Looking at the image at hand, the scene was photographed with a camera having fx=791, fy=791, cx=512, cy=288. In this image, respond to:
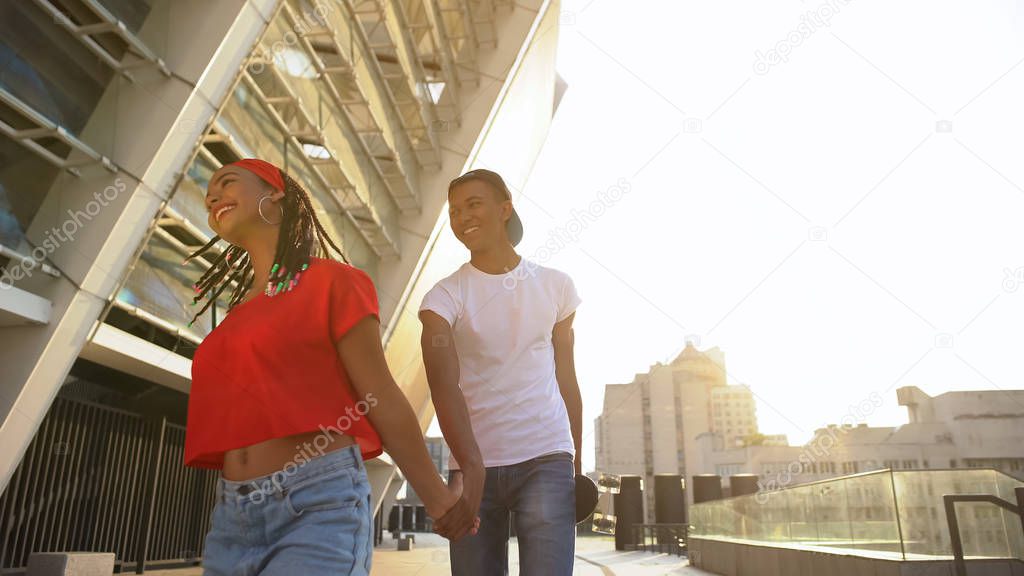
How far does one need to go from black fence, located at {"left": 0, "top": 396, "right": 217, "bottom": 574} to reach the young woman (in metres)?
8.91

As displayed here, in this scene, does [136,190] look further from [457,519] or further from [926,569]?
[926,569]

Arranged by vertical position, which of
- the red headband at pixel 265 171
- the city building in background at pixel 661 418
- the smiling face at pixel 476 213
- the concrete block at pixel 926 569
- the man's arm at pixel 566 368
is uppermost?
the city building in background at pixel 661 418

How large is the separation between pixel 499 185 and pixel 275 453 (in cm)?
136

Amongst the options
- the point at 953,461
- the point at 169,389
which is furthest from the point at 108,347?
the point at 953,461

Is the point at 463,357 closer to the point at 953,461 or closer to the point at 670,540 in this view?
the point at 670,540

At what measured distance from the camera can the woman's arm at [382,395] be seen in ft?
5.59

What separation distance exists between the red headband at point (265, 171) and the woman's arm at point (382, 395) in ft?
1.68

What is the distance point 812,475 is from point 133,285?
3530 inches

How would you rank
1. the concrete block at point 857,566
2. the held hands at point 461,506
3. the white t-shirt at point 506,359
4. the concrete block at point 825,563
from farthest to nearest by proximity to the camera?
the concrete block at point 825,563 < the concrete block at point 857,566 < the white t-shirt at point 506,359 < the held hands at point 461,506

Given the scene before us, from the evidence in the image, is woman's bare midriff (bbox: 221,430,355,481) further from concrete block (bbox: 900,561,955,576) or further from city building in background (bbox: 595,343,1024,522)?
city building in background (bbox: 595,343,1024,522)

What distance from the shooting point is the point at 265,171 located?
1.98m

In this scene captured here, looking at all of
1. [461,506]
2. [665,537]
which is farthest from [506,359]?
[665,537]

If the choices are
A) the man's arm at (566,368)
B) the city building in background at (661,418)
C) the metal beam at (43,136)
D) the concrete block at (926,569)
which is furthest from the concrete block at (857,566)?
the city building in background at (661,418)

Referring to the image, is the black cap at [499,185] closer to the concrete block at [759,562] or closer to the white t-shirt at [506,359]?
the white t-shirt at [506,359]
